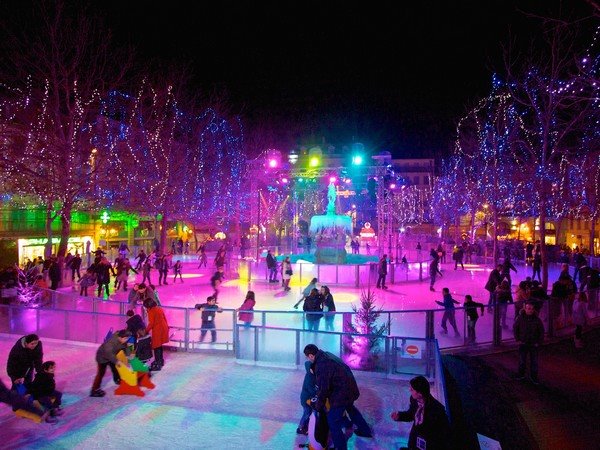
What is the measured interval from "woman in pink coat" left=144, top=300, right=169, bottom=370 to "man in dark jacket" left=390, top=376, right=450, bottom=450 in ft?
16.7

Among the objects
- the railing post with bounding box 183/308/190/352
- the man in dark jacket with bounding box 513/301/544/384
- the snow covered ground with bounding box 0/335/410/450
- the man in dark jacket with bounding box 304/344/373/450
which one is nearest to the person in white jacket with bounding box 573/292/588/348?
the man in dark jacket with bounding box 513/301/544/384

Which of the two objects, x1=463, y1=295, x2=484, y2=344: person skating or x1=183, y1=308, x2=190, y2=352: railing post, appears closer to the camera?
x1=183, y1=308, x2=190, y2=352: railing post

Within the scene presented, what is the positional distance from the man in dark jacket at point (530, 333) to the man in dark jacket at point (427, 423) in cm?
471

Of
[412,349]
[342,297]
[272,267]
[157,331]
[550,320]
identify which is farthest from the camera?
[272,267]

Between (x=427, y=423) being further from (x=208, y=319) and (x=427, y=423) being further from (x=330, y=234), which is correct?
(x=330, y=234)

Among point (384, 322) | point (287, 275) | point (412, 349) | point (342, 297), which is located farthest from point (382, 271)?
point (412, 349)

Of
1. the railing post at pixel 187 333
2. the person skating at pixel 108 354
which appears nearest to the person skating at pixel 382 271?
the railing post at pixel 187 333

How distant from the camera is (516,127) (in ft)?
75.2

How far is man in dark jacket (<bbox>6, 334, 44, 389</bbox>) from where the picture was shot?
5961 mm

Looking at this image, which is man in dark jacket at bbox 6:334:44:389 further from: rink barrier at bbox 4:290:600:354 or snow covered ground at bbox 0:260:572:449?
rink barrier at bbox 4:290:600:354

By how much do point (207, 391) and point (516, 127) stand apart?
70.7 feet

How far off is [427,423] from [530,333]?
16.1 ft

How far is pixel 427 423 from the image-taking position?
4016mm

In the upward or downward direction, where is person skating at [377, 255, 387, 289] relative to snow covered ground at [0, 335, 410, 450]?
upward
